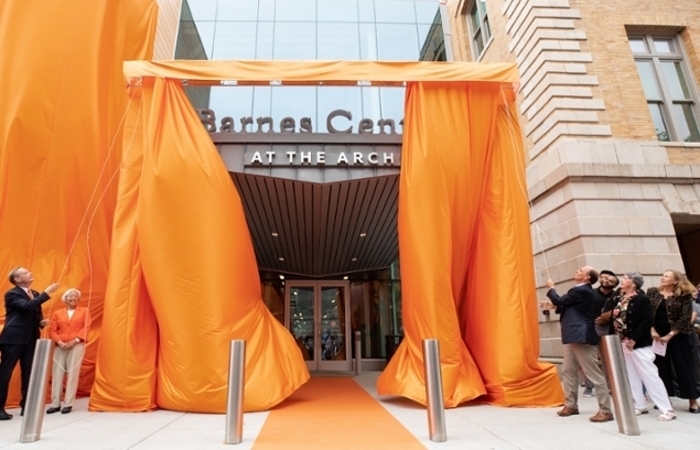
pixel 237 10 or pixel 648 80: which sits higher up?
pixel 237 10

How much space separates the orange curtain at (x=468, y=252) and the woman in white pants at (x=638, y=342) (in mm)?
1071

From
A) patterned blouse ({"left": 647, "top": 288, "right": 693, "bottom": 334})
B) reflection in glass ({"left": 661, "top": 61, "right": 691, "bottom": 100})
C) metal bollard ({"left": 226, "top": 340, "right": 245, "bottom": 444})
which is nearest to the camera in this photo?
metal bollard ({"left": 226, "top": 340, "right": 245, "bottom": 444})

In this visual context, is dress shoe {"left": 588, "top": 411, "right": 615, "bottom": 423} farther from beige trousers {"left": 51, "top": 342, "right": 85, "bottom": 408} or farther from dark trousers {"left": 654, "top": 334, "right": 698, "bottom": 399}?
beige trousers {"left": 51, "top": 342, "right": 85, "bottom": 408}

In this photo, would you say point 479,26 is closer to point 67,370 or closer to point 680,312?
point 680,312

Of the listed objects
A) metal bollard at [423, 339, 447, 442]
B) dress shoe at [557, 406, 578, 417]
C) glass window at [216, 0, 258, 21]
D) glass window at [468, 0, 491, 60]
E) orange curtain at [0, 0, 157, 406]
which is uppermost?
glass window at [216, 0, 258, 21]

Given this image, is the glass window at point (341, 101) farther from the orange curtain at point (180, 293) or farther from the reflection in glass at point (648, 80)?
the reflection in glass at point (648, 80)

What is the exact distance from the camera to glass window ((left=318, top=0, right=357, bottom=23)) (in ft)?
52.9

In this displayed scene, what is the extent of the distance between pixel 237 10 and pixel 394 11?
594 centimetres

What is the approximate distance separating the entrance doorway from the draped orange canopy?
29.1ft

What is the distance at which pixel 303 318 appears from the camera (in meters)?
16.1

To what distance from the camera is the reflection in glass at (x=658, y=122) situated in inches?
397

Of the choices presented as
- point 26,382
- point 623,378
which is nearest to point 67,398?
point 26,382

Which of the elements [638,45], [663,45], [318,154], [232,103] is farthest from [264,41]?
[663,45]

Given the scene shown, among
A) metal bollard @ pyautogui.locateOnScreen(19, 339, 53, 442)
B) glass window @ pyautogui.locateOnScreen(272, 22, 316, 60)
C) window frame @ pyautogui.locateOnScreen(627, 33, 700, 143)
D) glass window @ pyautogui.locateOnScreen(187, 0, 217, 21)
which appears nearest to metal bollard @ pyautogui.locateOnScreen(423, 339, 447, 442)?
metal bollard @ pyautogui.locateOnScreen(19, 339, 53, 442)
